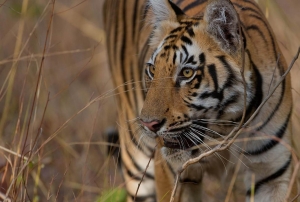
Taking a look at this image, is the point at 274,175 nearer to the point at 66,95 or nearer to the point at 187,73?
Result: the point at 187,73

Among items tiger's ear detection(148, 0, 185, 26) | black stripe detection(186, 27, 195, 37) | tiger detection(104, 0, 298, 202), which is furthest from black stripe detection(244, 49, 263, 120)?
tiger's ear detection(148, 0, 185, 26)

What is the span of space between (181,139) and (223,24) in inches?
20.8

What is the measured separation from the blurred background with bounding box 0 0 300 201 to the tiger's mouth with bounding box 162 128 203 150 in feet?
1.78

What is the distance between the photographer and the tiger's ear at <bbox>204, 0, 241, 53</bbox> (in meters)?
2.86

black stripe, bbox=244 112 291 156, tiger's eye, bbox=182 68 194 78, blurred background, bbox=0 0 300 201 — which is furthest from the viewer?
blurred background, bbox=0 0 300 201

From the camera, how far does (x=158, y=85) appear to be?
2.87m

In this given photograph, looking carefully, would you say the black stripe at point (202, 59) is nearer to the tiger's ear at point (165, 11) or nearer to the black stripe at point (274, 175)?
the tiger's ear at point (165, 11)

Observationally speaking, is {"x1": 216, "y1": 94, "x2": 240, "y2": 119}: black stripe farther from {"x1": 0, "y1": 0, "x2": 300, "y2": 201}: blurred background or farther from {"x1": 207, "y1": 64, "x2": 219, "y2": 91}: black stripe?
{"x1": 0, "y1": 0, "x2": 300, "y2": 201}: blurred background

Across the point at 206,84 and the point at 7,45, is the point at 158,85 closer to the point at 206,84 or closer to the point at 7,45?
the point at 206,84

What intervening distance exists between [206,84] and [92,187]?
1.53m

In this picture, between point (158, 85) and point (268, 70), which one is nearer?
point (158, 85)

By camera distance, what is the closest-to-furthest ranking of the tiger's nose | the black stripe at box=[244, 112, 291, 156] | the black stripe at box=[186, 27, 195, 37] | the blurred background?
the tiger's nose
the black stripe at box=[186, 27, 195, 37]
the black stripe at box=[244, 112, 291, 156]
the blurred background

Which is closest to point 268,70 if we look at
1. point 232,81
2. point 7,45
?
point 232,81

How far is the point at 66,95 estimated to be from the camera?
5.73 m
